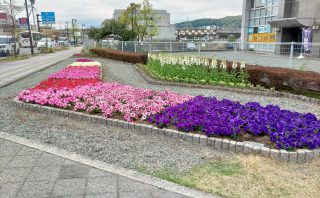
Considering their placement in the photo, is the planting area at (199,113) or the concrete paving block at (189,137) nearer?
the planting area at (199,113)

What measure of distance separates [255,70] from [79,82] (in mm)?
6192

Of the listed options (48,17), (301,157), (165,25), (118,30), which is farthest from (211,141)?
(165,25)

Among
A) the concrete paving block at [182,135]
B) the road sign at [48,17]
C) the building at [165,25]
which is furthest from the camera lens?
the building at [165,25]

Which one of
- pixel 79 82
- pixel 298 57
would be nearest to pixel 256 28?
pixel 298 57

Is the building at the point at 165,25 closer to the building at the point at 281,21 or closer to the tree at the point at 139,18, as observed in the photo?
the tree at the point at 139,18

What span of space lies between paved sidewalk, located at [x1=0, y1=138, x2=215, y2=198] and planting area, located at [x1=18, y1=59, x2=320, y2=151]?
1.83 meters

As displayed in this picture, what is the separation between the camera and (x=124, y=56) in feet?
64.0

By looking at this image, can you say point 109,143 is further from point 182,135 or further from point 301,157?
point 301,157

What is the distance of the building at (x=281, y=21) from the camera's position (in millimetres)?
21297

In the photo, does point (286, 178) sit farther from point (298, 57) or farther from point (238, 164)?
point (298, 57)

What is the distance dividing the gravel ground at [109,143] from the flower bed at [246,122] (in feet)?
1.48

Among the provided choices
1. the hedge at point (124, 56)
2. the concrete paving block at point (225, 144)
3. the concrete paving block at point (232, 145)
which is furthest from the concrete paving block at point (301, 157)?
the hedge at point (124, 56)

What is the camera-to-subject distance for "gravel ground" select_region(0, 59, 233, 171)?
160 inches

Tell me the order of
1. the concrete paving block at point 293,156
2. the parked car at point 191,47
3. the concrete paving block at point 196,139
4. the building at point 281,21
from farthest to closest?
the building at point 281,21 → the parked car at point 191,47 → the concrete paving block at point 196,139 → the concrete paving block at point 293,156
